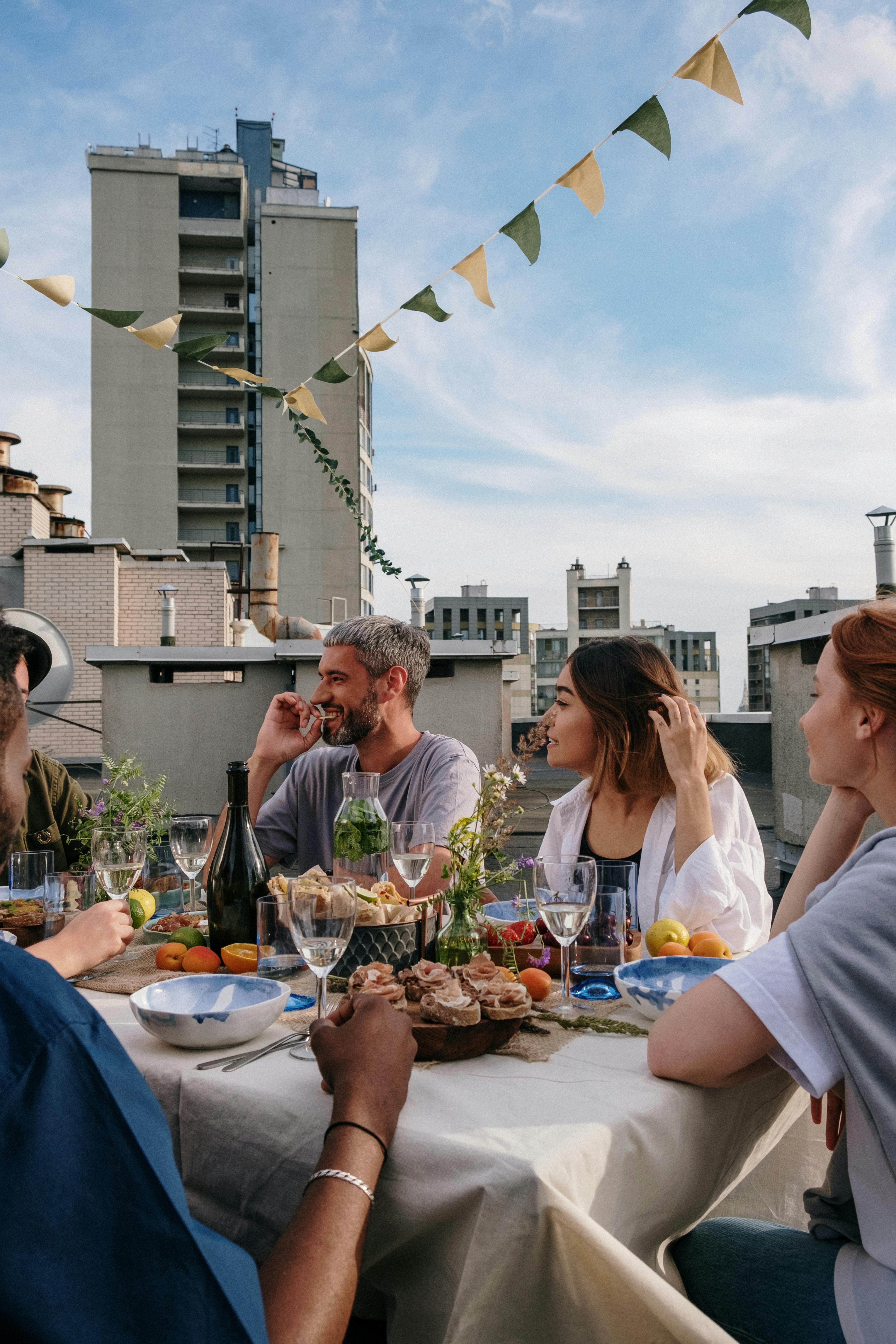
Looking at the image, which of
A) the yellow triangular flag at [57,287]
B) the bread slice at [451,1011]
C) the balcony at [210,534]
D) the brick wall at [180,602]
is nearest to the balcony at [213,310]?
the balcony at [210,534]

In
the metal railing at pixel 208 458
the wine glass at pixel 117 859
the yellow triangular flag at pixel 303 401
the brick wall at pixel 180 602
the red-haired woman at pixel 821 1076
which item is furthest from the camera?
the metal railing at pixel 208 458

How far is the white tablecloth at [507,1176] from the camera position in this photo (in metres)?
1.02

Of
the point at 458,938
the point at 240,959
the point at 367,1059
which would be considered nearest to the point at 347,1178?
the point at 367,1059

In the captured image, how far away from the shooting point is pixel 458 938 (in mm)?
1721

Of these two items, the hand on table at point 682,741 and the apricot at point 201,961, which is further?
the hand on table at point 682,741

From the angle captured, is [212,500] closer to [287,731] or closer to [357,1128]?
[287,731]

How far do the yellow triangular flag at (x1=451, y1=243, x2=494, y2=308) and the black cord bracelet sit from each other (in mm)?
→ 2721

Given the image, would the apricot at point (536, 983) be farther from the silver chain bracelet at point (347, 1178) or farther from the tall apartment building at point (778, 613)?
the tall apartment building at point (778, 613)

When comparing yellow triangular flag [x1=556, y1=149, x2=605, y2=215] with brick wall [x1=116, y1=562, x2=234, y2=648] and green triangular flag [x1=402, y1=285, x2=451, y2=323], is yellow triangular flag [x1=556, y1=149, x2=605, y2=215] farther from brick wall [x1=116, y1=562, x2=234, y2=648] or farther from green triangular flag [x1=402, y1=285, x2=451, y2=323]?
brick wall [x1=116, y1=562, x2=234, y2=648]

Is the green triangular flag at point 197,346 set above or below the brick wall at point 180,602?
below

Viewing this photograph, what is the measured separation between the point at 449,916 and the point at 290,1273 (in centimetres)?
86

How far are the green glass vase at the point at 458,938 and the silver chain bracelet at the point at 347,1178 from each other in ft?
2.24

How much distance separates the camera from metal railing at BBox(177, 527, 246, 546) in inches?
1828

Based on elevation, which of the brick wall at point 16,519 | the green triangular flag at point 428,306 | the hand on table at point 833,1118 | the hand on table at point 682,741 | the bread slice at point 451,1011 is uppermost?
the brick wall at point 16,519
